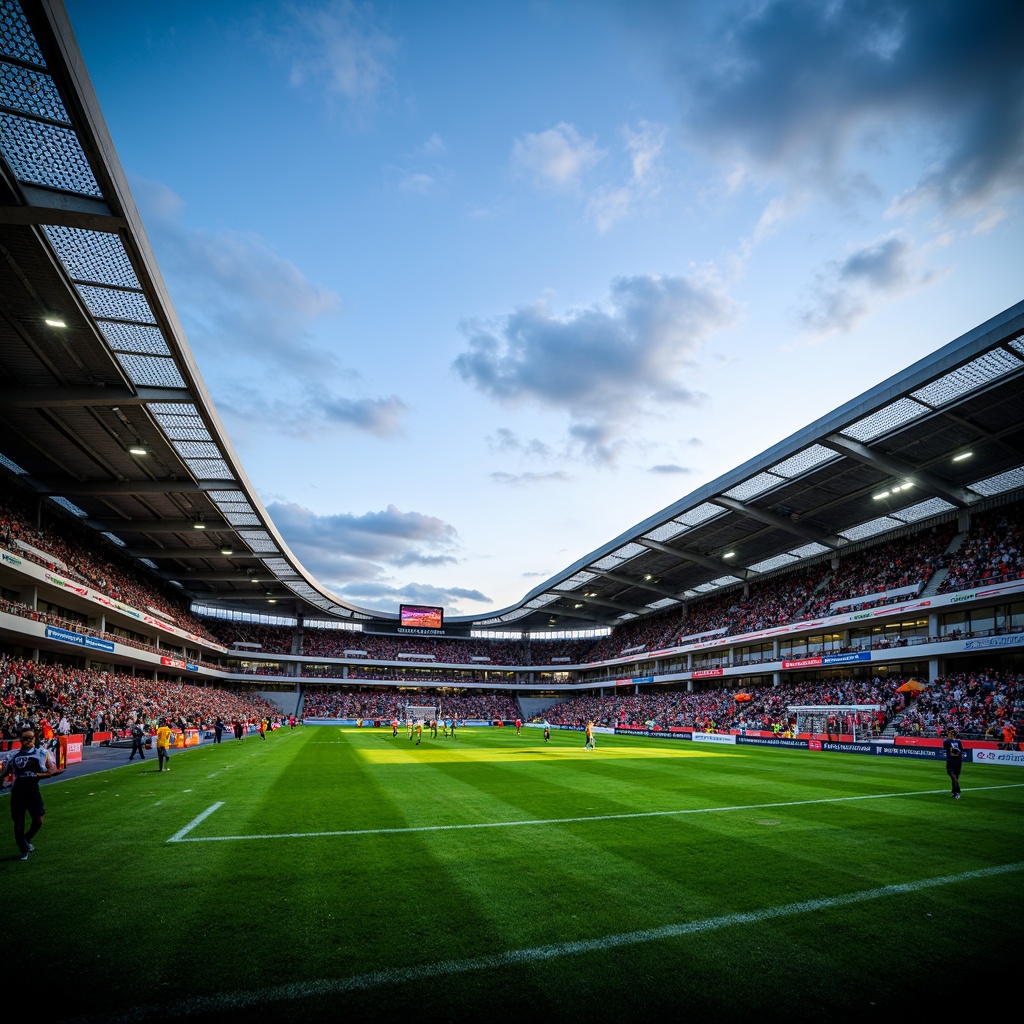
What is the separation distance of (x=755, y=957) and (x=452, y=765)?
19602mm

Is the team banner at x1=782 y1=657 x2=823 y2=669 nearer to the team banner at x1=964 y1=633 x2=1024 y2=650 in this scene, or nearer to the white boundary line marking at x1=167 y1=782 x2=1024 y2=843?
the team banner at x1=964 y1=633 x2=1024 y2=650

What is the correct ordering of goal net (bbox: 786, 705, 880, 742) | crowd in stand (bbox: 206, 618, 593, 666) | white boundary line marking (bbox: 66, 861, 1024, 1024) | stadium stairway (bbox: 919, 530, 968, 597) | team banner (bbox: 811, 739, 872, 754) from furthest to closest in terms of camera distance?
crowd in stand (bbox: 206, 618, 593, 666) → stadium stairway (bbox: 919, 530, 968, 597) → goal net (bbox: 786, 705, 880, 742) → team banner (bbox: 811, 739, 872, 754) → white boundary line marking (bbox: 66, 861, 1024, 1024)

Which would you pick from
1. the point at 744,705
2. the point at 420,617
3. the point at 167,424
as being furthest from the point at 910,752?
the point at 420,617

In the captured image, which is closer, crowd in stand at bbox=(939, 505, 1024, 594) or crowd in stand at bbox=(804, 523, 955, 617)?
crowd in stand at bbox=(939, 505, 1024, 594)

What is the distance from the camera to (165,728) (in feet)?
68.6

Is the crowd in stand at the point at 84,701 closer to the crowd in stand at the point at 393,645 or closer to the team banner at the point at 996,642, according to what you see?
the crowd in stand at the point at 393,645

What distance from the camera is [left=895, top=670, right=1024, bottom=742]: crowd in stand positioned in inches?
1145

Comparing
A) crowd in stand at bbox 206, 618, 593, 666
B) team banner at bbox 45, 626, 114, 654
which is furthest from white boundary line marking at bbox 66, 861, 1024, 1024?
crowd in stand at bbox 206, 618, 593, 666

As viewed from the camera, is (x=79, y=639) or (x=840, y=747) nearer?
(x=840, y=747)

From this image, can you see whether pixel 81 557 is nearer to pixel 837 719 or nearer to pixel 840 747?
pixel 840 747

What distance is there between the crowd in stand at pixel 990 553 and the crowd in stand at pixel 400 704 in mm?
52226

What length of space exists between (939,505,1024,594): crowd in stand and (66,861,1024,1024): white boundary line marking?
1332 inches

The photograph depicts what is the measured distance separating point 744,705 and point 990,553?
22.0 m

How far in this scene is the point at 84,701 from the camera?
107ft
